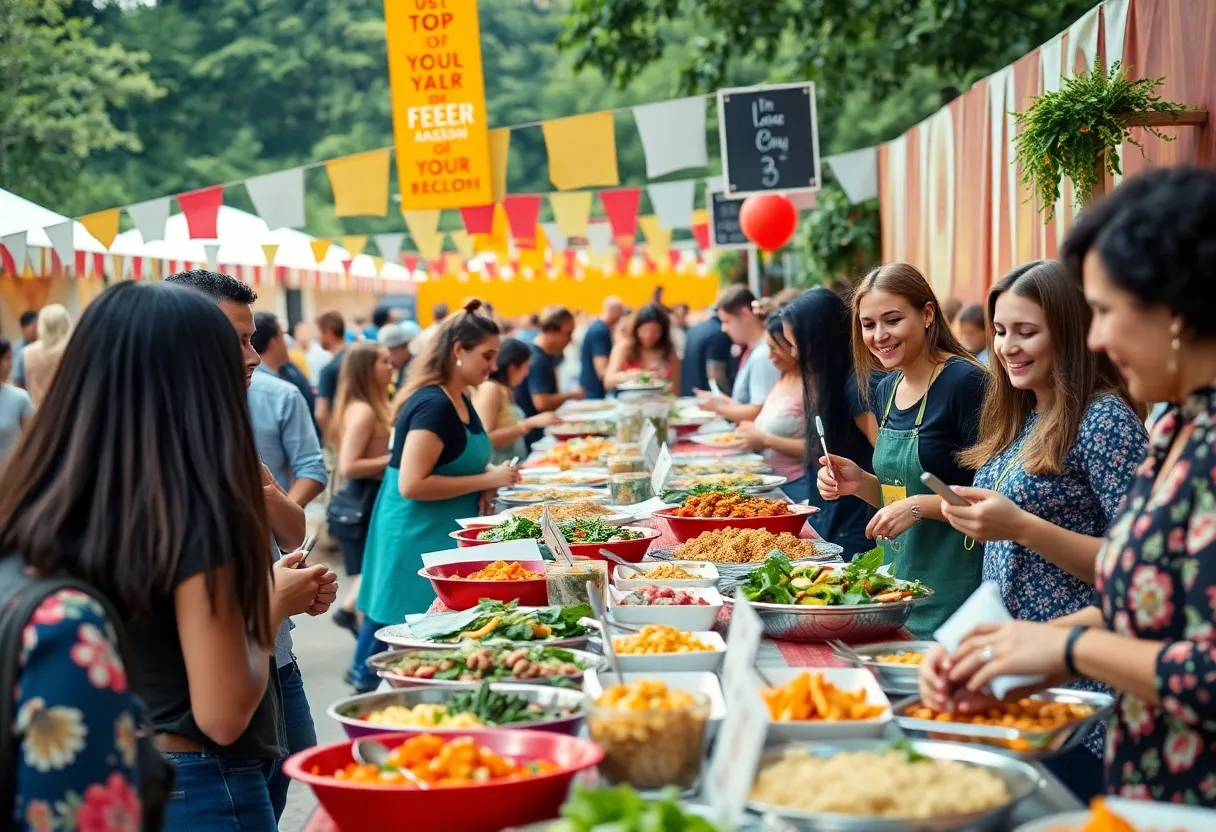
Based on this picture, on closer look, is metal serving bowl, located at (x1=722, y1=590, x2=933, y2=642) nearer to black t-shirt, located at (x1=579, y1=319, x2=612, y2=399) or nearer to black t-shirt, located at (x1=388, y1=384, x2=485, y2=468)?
black t-shirt, located at (x1=388, y1=384, x2=485, y2=468)

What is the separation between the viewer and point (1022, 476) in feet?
9.54

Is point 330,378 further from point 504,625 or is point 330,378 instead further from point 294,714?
point 504,625

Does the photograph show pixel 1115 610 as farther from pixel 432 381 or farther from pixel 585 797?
pixel 432 381

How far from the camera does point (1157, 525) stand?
1.82 meters

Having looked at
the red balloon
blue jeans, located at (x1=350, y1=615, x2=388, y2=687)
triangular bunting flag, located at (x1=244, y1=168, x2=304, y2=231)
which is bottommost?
blue jeans, located at (x1=350, y1=615, x2=388, y2=687)

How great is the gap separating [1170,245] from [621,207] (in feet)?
42.6

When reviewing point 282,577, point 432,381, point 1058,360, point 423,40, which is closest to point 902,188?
point 423,40

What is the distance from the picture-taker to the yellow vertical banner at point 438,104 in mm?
9055

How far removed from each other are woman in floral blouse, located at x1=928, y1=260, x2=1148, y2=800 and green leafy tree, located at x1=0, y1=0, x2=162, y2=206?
20.6 metres

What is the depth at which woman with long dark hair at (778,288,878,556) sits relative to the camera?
5164 mm

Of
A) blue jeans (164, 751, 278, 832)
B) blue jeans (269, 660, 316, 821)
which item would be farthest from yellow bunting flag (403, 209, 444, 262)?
blue jeans (164, 751, 278, 832)

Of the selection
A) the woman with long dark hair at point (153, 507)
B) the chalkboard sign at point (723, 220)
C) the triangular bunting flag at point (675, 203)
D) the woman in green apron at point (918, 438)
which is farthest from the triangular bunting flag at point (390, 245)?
the woman with long dark hair at point (153, 507)

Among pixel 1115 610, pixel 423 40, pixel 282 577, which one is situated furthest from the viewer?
pixel 423 40

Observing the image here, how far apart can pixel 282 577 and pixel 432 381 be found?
2.81 m
